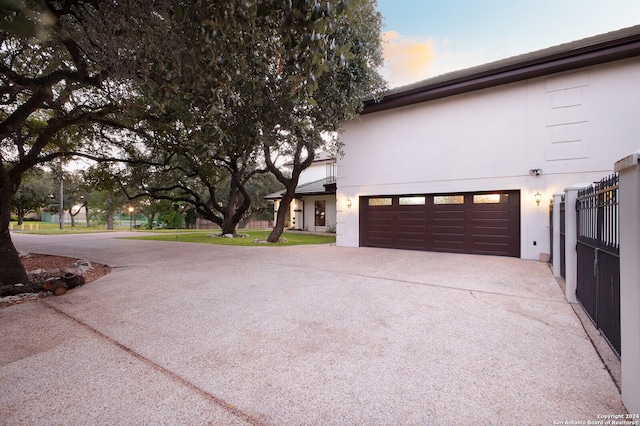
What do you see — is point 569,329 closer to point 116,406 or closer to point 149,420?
point 149,420

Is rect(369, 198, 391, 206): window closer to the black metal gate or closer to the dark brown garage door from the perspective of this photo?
the dark brown garage door

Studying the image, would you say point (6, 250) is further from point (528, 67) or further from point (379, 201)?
point (528, 67)

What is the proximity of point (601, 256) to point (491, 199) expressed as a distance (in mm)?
6702

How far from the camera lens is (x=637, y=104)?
24.5 feet

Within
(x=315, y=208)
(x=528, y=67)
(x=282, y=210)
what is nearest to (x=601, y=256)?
(x=528, y=67)

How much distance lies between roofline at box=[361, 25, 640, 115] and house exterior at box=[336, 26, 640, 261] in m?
0.03

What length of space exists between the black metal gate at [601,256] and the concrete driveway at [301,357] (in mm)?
305

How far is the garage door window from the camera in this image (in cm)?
910

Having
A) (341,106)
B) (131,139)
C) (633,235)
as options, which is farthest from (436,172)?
(131,139)

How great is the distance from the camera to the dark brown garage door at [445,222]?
9.03 meters

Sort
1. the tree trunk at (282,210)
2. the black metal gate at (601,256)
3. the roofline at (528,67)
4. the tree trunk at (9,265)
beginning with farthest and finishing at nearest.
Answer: the tree trunk at (282,210) < the roofline at (528,67) < the tree trunk at (9,265) < the black metal gate at (601,256)

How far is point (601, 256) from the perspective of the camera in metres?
3.15

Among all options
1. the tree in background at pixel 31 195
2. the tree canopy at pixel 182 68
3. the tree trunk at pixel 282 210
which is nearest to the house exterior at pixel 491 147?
the tree canopy at pixel 182 68

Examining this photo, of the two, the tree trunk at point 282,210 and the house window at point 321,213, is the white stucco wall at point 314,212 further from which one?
the tree trunk at point 282,210
